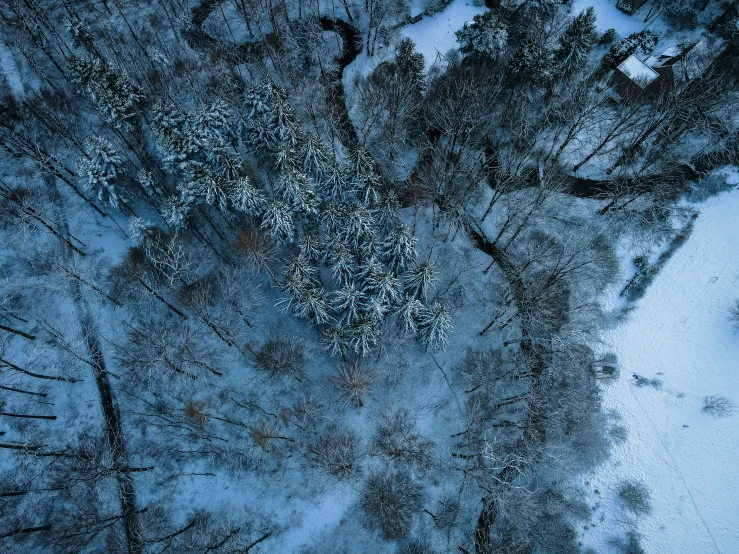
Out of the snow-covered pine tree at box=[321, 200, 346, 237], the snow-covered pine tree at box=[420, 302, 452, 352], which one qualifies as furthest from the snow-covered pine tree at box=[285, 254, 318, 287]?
the snow-covered pine tree at box=[420, 302, 452, 352]

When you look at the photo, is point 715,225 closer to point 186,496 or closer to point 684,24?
point 684,24

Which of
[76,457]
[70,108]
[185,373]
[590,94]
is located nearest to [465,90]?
[590,94]

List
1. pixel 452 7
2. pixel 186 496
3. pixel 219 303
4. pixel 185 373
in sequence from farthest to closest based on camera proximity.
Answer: pixel 452 7, pixel 219 303, pixel 185 373, pixel 186 496

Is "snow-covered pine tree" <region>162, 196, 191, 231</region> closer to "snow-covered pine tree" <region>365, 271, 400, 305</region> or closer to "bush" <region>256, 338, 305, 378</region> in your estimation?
"bush" <region>256, 338, 305, 378</region>

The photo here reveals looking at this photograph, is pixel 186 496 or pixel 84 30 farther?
pixel 84 30

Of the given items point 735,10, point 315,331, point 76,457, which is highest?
point 735,10

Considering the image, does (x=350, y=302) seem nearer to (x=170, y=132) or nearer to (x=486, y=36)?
(x=170, y=132)

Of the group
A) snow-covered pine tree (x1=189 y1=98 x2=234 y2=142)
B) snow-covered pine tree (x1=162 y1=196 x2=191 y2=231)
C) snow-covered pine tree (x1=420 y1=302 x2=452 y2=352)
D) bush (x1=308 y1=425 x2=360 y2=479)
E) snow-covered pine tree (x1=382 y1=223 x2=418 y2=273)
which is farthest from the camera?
snow-covered pine tree (x1=189 y1=98 x2=234 y2=142)
